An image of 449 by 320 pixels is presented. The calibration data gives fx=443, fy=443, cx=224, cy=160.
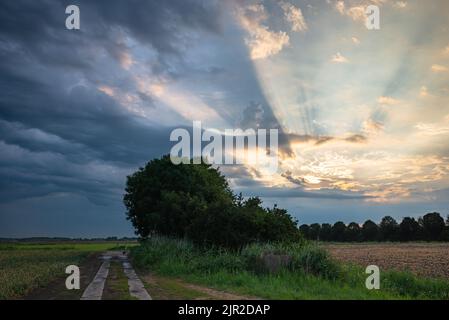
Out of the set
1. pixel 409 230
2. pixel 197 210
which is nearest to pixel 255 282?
pixel 197 210

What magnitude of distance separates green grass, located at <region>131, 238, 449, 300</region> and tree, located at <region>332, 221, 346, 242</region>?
415 feet

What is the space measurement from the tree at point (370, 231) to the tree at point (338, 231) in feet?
29.3

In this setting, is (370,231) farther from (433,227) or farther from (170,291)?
(170,291)

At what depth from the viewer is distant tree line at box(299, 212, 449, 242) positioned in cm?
12250

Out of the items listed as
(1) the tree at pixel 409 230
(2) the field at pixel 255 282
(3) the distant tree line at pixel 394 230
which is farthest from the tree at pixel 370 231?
(2) the field at pixel 255 282

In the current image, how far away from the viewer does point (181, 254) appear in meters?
28.5

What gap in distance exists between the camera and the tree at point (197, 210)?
2716cm

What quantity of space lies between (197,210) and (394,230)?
106763 mm

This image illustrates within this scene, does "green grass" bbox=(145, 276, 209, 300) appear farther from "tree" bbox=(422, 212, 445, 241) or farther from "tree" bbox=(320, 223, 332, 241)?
"tree" bbox=(320, 223, 332, 241)

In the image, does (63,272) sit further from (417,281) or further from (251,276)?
(417,281)

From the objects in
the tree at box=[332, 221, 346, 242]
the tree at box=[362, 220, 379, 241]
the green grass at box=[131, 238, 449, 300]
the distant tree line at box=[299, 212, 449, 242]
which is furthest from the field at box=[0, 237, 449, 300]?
the tree at box=[332, 221, 346, 242]
